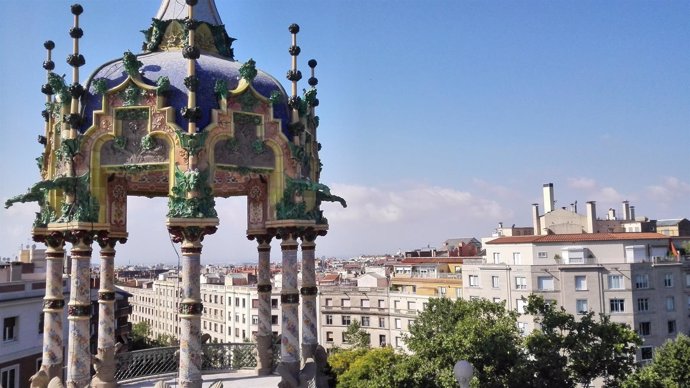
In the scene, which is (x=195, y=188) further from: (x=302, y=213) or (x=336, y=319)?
(x=336, y=319)

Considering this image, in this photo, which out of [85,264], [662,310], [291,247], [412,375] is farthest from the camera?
[662,310]

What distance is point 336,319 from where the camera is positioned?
323ft

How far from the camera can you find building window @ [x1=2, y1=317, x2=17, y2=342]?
140ft

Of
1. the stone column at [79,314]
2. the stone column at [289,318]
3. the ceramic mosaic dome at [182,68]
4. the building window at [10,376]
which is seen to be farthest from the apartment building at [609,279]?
the stone column at [79,314]

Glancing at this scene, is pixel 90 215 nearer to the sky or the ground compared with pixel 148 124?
nearer to the ground

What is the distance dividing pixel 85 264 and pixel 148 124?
465 cm

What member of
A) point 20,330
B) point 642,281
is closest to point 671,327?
point 642,281

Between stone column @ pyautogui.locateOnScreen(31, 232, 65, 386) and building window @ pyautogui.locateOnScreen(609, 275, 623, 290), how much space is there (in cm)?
5722

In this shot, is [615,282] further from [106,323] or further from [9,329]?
[106,323]

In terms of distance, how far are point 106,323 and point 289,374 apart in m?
8.30

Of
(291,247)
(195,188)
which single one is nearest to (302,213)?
(291,247)

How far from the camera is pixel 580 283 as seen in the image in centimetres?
6512

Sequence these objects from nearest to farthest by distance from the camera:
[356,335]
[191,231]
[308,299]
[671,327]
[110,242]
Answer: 1. [191,231]
2. [308,299]
3. [110,242]
4. [671,327]
5. [356,335]

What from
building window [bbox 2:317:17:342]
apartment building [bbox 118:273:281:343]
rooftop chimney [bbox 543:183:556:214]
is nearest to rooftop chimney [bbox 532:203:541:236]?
rooftop chimney [bbox 543:183:556:214]
